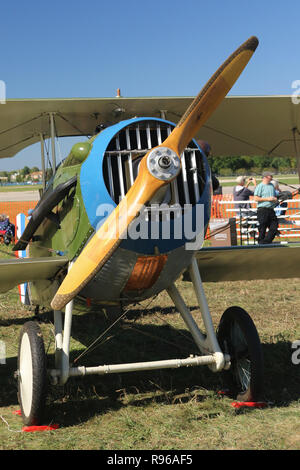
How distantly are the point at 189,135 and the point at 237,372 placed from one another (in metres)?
2.03

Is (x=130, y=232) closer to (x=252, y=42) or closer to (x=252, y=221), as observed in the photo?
(x=252, y=42)

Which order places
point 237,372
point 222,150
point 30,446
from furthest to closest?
1. point 222,150
2. point 237,372
3. point 30,446

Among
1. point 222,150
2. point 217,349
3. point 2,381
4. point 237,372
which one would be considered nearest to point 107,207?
point 217,349

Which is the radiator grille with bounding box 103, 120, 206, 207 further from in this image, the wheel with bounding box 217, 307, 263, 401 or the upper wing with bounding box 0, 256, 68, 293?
the wheel with bounding box 217, 307, 263, 401

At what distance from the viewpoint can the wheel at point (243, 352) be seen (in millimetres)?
4125

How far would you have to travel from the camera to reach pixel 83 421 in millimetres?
3943

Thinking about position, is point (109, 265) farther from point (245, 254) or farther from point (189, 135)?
point (245, 254)

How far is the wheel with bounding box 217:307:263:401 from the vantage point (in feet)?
13.5

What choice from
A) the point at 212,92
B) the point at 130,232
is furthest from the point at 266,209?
the point at 130,232

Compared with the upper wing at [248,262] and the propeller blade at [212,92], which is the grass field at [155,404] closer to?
the upper wing at [248,262]

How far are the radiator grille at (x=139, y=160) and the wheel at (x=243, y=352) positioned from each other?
1.15 metres

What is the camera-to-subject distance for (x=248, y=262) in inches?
213

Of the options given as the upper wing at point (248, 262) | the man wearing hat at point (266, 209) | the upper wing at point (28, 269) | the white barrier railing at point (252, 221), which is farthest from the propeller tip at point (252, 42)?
the white barrier railing at point (252, 221)

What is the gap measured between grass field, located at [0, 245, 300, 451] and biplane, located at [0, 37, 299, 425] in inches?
11.5
